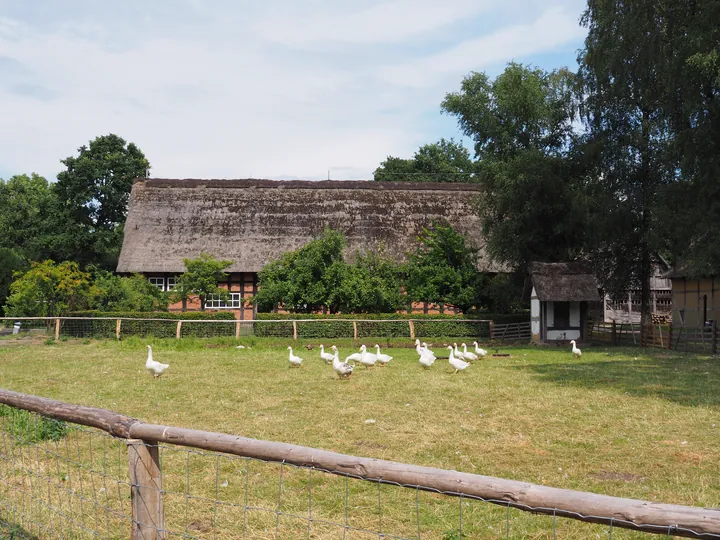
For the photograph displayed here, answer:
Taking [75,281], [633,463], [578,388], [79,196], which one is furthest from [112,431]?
[79,196]

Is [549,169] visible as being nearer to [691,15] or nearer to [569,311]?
[569,311]

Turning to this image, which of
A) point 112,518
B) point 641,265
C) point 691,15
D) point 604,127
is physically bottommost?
point 112,518

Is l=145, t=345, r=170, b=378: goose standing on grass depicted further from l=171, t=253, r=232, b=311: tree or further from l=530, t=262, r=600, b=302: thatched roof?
l=171, t=253, r=232, b=311: tree

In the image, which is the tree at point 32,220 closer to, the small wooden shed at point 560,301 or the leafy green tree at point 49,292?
the leafy green tree at point 49,292

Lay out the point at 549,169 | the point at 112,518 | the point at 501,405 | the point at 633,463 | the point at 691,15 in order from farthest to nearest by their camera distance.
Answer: the point at 549,169 → the point at 691,15 → the point at 501,405 → the point at 633,463 → the point at 112,518

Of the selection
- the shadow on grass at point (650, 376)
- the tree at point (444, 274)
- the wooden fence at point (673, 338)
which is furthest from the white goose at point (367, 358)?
the tree at point (444, 274)

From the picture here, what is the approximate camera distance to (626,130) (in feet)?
99.3

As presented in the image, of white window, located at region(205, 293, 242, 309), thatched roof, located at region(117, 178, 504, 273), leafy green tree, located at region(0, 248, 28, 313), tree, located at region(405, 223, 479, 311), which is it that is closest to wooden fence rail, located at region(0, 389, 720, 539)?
tree, located at region(405, 223, 479, 311)

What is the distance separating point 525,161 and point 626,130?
4579 millimetres

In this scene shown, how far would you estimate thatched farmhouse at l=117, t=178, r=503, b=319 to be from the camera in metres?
39.6

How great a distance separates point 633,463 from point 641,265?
24.6 meters

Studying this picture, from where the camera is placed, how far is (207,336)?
28047mm

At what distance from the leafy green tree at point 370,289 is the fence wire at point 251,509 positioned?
77.5 ft

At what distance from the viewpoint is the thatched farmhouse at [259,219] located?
130 ft
